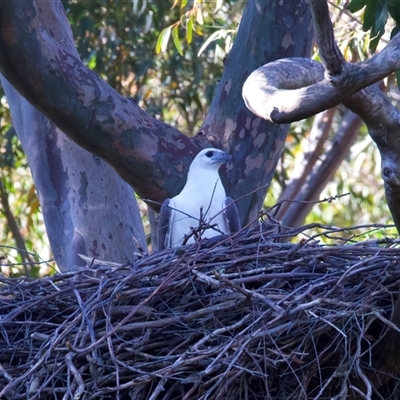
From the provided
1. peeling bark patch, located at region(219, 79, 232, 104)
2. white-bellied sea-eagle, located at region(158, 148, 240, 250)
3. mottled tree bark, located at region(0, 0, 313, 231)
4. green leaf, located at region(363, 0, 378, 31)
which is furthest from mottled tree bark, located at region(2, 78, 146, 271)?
green leaf, located at region(363, 0, 378, 31)

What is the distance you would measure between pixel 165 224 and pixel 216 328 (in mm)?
1581

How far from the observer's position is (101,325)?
370cm

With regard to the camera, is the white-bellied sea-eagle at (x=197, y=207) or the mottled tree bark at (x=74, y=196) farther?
the mottled tree bark at (x=74, y=196)

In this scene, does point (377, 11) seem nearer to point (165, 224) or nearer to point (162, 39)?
point (165, 224)

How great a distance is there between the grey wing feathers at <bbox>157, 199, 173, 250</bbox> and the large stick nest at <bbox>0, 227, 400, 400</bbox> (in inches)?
46.4

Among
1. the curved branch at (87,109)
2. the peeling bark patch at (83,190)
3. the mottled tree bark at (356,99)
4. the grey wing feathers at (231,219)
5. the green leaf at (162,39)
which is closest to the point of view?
the mottled tree bark at (356,99)

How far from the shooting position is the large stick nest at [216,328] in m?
3.39

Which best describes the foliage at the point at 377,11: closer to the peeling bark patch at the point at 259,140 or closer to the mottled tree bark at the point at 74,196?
the peeling bark patch at the point at 259,140

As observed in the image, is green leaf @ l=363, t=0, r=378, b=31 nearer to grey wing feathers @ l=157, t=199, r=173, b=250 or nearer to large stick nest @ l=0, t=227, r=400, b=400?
large stick nest @ l=0, t=227, r=400, b=400

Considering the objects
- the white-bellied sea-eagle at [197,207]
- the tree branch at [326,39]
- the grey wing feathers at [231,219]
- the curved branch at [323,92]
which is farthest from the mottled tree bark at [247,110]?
the tree branch at [326,39]

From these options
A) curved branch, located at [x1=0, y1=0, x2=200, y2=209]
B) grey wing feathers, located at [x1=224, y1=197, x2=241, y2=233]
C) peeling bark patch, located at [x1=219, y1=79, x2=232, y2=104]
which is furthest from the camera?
peeling bark patch, located at [x1=219, y1=79, x2=232, y2=104]

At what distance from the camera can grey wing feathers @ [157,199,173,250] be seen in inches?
201

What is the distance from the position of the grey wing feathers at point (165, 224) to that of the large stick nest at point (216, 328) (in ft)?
3.87

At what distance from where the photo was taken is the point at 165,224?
5.11 m
